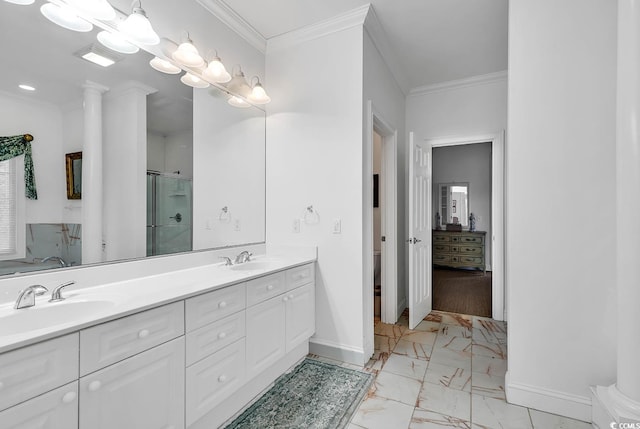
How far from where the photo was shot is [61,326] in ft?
3.19

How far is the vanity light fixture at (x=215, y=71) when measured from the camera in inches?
83.7

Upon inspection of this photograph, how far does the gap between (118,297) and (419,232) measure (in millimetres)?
2785

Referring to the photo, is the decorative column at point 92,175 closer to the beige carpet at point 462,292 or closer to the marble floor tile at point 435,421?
the marble floor tile at point 435,421

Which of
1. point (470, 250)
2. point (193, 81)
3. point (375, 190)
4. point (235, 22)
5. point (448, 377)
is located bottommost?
point (448, 377)

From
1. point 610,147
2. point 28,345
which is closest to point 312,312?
point 28,345

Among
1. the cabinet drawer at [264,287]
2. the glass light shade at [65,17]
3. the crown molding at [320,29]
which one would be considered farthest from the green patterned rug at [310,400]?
the crown molding at [320,29]

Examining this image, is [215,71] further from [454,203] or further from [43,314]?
[454,203]

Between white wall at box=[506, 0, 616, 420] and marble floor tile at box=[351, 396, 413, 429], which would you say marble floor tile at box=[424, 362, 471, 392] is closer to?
white wall at box=[506, 0, 616, 420]

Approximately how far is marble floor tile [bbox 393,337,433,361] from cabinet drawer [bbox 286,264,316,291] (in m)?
1.01

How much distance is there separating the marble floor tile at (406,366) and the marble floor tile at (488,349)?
22.1 inches

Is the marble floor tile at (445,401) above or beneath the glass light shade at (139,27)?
beneath

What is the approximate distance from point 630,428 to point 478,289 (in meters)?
3.48

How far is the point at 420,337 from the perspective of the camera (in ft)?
9.58

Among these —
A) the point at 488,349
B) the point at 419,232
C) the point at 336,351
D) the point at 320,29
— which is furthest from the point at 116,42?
the point at 488,349
